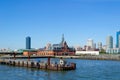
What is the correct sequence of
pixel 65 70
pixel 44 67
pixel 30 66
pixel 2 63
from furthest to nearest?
pixel 2 63 < pixel 30 66 < pixel 44 67 < pixel 65 70

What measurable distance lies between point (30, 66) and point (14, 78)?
2988cm

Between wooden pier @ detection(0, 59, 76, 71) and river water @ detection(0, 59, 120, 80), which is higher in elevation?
wooden pier @ detection(0, 59, 76, 71)

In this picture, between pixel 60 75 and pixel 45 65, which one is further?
pixel 45 65

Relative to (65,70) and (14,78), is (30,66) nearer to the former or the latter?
(65,70)

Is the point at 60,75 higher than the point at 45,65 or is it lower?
lower

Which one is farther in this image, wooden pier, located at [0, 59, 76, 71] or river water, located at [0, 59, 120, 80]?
wooden pier, located at [0, 59, 76, 71]

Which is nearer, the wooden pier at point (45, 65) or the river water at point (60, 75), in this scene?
the river water at point (60, 75)

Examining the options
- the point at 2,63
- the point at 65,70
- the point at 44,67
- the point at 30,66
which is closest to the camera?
the point at 65,70

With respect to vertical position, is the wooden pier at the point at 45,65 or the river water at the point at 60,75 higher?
the wooden pier at the point at 45,65

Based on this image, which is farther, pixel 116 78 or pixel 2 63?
pixel 2 63

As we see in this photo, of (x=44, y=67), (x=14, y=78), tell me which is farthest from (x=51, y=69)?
(x=14, y=78)

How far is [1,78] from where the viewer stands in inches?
2429

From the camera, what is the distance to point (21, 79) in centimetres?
6081

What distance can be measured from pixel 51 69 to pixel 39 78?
17.5 meters
